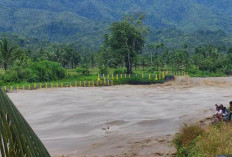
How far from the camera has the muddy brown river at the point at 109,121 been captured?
48.6ft

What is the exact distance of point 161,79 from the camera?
49.5 meters

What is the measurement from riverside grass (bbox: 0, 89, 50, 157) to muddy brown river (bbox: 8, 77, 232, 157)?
12101 millimetres

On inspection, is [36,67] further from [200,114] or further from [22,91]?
[200,114]

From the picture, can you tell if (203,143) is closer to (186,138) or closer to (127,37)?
(186,138)

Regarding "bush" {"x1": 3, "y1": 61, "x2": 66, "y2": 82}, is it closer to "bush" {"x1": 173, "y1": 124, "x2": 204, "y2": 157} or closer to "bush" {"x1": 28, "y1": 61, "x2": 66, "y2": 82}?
"bush" {"x1": 28, "y1": 61, "x2": 66, "y2": 82}

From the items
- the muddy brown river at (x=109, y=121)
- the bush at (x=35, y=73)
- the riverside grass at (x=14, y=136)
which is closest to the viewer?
the riverside grass at (x=14, y=136)

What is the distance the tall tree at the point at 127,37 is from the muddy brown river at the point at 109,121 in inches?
852

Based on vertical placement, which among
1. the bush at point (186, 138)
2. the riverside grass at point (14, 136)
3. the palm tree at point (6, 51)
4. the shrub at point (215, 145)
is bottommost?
the bush at point (186, 138)

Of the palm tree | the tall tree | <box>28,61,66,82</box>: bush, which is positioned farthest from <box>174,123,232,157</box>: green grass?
the palm tree

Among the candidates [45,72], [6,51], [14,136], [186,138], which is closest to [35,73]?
[45,72]

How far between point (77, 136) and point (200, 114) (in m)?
9.05

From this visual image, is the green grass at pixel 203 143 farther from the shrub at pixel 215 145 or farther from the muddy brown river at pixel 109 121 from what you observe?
the muddy brown river at pixel 109 121

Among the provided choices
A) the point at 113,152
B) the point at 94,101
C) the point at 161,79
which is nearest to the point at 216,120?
the point at 113,152

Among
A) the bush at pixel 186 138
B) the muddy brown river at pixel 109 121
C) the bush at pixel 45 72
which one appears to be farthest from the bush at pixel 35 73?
the bush at pixel 186 138
